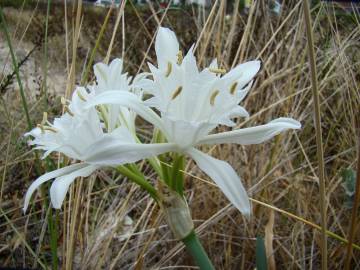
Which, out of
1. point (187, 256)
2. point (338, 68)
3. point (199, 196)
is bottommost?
point (187, 256)

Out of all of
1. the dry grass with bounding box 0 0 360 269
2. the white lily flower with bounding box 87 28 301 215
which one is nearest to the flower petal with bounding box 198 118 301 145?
the white lily flower with bounding box 87 28 301 215

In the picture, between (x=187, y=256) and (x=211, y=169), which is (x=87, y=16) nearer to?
(x=187, y=256)

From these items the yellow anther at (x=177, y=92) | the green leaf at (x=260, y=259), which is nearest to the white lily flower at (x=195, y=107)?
the yellow anther at (x=177, y=92)

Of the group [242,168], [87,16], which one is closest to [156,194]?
[242,168]

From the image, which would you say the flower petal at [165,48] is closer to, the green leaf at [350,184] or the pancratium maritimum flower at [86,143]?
the pancratium maritimum flower at [86,143]

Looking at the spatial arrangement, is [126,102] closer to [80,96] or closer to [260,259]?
[80,96]

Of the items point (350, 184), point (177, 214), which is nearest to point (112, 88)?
point (177, 214)
